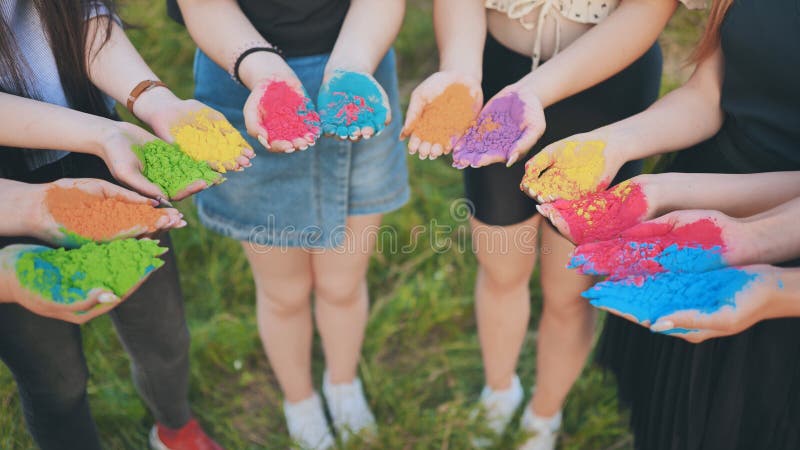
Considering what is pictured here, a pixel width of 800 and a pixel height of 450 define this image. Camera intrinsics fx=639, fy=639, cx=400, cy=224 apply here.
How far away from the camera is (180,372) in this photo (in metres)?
1.86

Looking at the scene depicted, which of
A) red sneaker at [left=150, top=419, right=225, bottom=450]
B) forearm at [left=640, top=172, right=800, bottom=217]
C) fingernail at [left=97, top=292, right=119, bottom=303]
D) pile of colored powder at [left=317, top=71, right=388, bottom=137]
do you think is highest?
pile of colored powder at [left=317, top=71, right=388, bottom=137]

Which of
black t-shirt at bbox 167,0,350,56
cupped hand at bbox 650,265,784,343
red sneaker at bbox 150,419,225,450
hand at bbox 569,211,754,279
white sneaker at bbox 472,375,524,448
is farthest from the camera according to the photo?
white sneaker at bbox 472,375,524,448

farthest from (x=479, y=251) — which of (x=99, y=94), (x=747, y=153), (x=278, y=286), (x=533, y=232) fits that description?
(x=99, y=94)

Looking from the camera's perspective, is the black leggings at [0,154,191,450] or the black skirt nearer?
the black skirt

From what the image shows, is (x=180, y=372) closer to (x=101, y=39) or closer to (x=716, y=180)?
(x=101, y=39)

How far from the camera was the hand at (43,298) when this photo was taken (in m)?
1.18

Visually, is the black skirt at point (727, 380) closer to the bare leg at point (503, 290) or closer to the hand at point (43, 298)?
the bare leg at point (503, 290)

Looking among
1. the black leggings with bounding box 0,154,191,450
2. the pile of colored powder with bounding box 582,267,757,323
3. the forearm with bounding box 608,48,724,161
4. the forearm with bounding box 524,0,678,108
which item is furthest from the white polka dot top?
the black leggings with bounding box 0,154,191,450

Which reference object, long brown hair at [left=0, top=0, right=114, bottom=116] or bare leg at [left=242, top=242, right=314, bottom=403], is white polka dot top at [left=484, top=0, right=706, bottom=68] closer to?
bare leg at [left=242, top=242, right=314, bottom=403]

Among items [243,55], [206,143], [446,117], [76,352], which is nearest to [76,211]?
[206,143]

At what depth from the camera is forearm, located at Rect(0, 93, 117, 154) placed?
4.35 ft

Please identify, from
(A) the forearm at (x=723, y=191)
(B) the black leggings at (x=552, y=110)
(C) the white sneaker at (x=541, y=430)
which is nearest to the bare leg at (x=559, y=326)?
(C) the white sneaker at (x=541, y=430)

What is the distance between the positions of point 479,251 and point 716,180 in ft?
2.24

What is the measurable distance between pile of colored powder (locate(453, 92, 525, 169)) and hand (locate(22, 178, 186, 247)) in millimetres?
674
